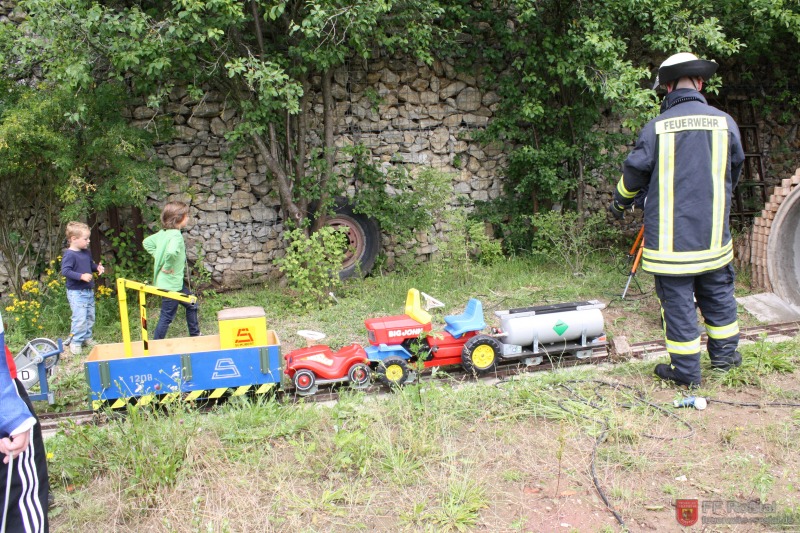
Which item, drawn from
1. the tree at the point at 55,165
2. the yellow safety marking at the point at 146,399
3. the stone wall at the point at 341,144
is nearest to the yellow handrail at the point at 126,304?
the yellow safety marking at the point at 146,399

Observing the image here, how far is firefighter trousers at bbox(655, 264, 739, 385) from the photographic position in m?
4.85

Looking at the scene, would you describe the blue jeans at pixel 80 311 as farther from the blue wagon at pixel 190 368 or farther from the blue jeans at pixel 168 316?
the blue wagon at pixel 190 368

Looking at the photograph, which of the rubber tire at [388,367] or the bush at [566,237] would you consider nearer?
the rubber tire at [388,367]

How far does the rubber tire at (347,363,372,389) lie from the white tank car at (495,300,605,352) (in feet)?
4.34

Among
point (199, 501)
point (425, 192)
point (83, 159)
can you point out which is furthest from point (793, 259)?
point (83, 159)

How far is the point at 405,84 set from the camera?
985 centimetres

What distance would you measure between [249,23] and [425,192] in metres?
3.34

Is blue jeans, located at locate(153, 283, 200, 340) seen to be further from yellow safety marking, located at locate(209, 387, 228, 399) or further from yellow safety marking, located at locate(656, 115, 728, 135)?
yellow safety marking, located at locate(656, 115, 728, 135)

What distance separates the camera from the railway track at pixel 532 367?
16.7ft

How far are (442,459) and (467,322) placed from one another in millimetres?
2027

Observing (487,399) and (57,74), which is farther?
(57,74)

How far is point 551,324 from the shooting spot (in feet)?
19.0

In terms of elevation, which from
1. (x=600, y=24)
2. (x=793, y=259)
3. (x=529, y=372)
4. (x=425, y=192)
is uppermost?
(x=600, y=24)

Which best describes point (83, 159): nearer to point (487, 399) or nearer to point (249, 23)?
point (249, 23)
